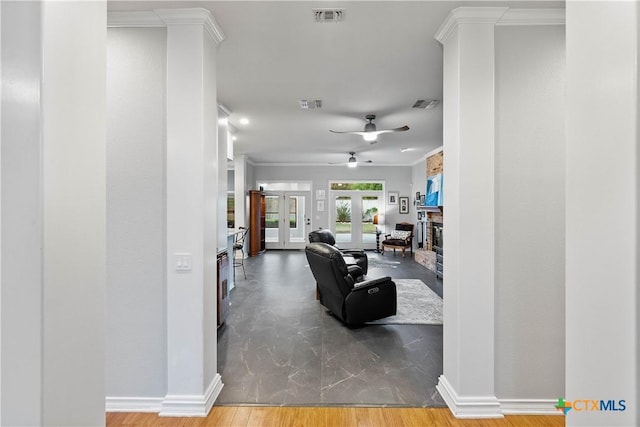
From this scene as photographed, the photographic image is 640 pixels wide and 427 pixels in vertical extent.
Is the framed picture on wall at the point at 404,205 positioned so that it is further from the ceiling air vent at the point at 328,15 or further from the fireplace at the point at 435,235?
the ceiling air vent at the point at 328,15

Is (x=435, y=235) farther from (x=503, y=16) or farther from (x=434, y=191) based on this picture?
(x=503, y=16)

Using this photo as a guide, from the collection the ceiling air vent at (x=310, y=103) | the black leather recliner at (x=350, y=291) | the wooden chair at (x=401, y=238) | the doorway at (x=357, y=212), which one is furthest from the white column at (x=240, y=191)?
the black leather recliner at (x=350, y=291)

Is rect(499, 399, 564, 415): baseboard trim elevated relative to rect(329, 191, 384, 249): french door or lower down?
lower down

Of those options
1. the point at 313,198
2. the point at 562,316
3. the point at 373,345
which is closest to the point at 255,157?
the point at 313,198

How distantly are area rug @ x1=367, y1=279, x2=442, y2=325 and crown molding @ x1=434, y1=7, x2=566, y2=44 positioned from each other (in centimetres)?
317

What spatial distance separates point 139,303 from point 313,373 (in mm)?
1536

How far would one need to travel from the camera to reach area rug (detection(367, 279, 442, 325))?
3898 millimetres

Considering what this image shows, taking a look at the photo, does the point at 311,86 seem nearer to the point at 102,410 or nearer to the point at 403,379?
the point at 403,379

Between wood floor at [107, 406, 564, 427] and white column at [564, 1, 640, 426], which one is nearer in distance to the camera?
white column at [564, 1, 640, 426]

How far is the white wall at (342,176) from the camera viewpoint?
9.91 m

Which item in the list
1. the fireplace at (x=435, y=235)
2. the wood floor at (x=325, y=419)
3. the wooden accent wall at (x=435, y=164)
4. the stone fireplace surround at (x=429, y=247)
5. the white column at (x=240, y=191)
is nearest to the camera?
the wood floor at (x=325, y=419)

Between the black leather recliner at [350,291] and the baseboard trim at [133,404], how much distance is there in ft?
6.71

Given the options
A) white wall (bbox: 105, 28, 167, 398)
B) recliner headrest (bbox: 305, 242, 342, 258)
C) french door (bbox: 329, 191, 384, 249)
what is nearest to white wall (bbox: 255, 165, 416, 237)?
french door (bbox: 329, 191, 384, 249)

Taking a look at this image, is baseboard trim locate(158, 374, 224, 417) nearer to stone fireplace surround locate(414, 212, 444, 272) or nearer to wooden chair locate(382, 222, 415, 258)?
stone fireplace surround locate(414, 212, 444, 272)
